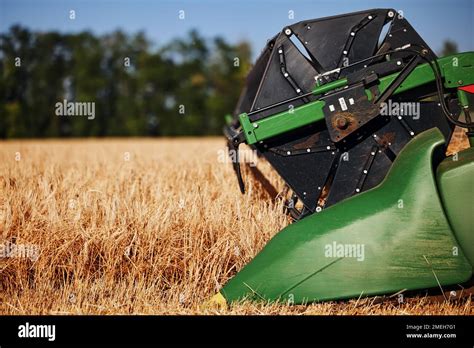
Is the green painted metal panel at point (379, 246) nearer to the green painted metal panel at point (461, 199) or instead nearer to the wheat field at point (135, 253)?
the green painted metal panel at point (461, 199)

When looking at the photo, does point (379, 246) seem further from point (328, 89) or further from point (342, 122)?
point (328, 89)

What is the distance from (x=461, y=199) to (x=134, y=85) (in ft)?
147

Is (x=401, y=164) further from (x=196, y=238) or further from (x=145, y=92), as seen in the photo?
(x=145, y=92)

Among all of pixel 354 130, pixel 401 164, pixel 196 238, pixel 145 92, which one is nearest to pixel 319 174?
pixel 354 130

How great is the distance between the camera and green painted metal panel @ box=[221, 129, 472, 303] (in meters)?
3.81

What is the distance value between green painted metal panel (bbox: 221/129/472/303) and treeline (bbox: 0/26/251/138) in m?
37.4

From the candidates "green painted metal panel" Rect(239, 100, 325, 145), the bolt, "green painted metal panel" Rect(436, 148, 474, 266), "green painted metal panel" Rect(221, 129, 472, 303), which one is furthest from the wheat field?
the bolt

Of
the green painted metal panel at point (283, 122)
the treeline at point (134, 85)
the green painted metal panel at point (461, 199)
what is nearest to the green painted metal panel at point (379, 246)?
the green painted metal panel at point (461, 199)

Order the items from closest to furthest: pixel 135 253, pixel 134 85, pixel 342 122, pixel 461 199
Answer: pixel 461 199 < pixel 342 122 < pixel 135 253 < pixel 134 85

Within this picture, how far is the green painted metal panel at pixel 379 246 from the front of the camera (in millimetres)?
3809

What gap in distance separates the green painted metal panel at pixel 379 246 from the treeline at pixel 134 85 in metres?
37.4

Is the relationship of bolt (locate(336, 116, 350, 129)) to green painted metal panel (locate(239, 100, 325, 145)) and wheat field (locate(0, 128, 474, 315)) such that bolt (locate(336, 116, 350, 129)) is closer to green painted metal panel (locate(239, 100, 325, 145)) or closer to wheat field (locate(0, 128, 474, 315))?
green painted metal panel (locate(239, 100, 325, 145))

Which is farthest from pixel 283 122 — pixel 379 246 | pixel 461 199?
pixel 461 199

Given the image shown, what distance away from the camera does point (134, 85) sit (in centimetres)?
4688
